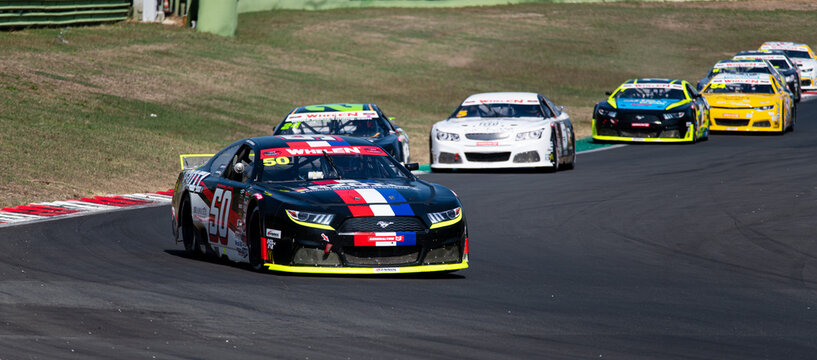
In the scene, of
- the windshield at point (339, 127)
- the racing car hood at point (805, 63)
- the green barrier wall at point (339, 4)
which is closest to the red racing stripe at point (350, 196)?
the windshield at point (339, 127)

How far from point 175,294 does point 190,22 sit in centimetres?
3455

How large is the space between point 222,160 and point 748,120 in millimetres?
17127

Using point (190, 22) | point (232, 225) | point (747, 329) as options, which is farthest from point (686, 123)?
point (190, 22)

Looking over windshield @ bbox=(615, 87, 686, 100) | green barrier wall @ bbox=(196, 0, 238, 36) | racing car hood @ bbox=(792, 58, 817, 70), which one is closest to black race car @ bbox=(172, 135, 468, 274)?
windshield @ bbox=(615, 87, 686, 100)

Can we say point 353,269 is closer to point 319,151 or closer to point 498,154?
point 319,151

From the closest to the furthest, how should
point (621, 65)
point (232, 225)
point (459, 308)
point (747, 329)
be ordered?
point (747, 329) < point (459, 308) < point (232, 225) < point (621, 65)

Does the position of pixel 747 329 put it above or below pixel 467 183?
above

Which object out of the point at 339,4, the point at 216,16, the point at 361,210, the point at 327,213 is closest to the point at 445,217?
the point at 361,210

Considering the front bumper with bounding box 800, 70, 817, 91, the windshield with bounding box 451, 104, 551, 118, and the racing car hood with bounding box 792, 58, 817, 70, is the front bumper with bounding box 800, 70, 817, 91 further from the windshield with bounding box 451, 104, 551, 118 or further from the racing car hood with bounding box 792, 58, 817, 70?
the windshield with bounding box 451, 104, 551, 118

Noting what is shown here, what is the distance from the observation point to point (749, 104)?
26.3m

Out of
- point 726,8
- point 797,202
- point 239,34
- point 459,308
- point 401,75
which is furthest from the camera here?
point 726,8

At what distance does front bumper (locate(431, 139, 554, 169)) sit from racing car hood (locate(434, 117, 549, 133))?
219 mm

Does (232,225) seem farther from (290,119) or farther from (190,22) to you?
(190,22)

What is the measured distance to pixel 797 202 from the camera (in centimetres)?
1489
